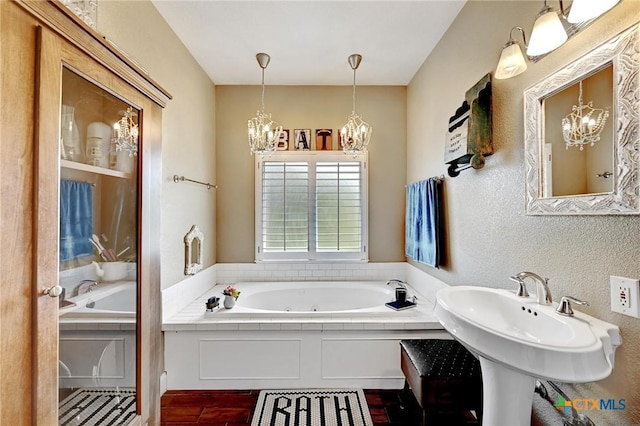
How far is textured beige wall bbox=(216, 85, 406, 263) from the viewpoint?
3.21 metres

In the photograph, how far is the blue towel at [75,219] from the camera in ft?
2.82

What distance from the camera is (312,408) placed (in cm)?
192

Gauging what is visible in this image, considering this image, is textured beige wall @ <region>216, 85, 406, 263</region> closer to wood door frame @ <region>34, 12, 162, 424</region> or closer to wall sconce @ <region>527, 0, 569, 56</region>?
wall sconce @ <region>527, 0, 569, 56</region>

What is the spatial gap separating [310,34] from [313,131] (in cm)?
106

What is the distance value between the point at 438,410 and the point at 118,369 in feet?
4.96

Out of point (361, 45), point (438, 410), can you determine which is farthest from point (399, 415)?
point (361, 45)

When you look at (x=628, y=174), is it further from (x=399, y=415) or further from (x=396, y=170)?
(x=396, y=170)

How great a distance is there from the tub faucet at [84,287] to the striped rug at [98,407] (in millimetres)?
306

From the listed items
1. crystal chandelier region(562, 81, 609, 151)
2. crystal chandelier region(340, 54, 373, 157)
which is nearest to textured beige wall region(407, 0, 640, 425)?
crystal chandelier region(562, 81, 609, 151)

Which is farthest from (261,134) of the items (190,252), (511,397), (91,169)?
(511,397)

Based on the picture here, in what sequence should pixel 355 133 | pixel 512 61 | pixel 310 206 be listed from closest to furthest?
pixel 512 61 < pixel 355 133 < pixel 310 206

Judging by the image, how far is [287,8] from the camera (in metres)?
2.01

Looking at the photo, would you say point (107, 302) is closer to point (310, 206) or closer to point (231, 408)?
point (231, 408)

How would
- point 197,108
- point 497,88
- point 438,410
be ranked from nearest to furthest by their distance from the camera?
point 438,410, point 497,88, point 197,108
